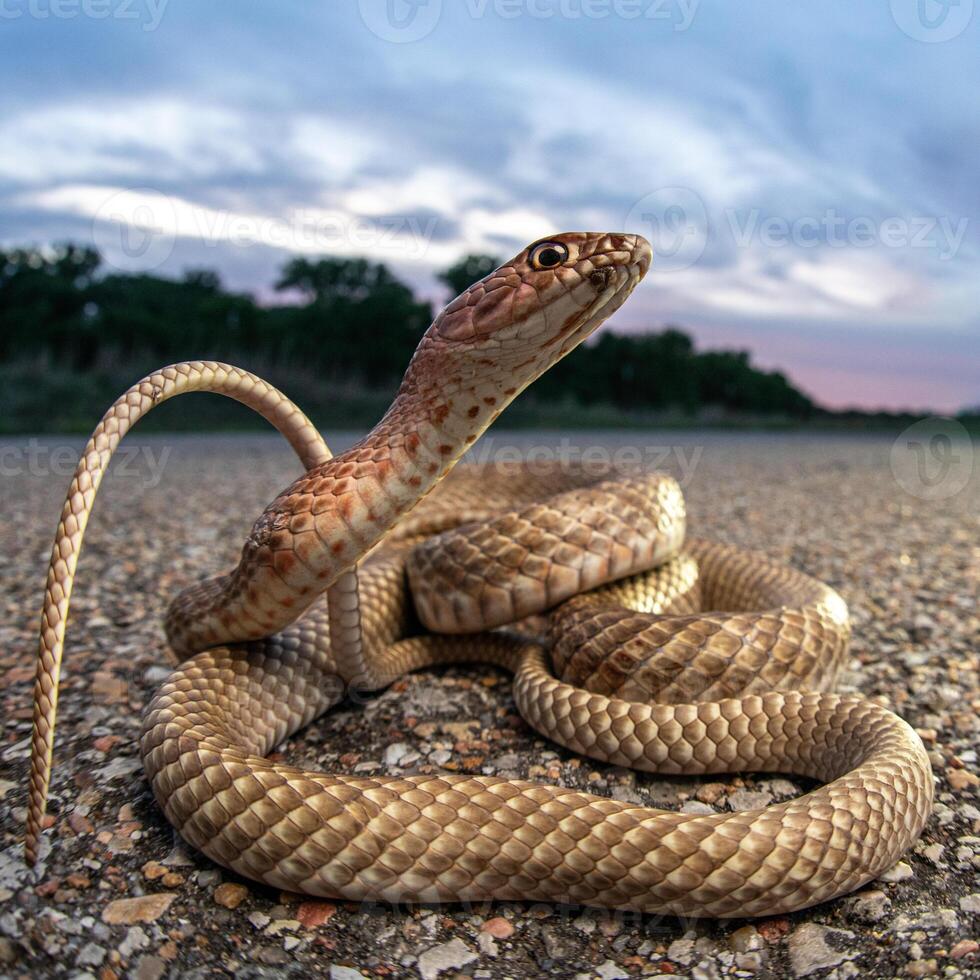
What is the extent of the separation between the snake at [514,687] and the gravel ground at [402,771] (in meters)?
0.07

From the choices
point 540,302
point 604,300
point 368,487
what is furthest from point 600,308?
point 368,487

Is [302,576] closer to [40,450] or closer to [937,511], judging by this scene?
[937,511]

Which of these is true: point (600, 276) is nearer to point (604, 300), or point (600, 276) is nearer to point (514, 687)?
point (604, 300)

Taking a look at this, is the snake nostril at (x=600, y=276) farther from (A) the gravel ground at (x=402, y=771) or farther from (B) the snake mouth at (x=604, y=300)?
(A) the gravel ground at (x=402, y=771)

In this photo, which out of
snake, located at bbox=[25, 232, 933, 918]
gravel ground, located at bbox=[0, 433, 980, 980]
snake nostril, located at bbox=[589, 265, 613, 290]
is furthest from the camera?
snake nostril, located at bbox=[589, 265, 613, 290]

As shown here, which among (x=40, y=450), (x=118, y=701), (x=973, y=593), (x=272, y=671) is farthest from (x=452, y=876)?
(x=40, y=450)

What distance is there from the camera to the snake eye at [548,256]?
2488 millimetres

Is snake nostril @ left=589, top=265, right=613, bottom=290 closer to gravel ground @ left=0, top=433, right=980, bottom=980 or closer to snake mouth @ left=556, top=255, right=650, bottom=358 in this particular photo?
snake mouth @ left=556, top=255, right=650, bottom=358

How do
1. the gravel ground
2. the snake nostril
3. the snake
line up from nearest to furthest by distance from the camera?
the gravel ground → the snake → the snake nostril

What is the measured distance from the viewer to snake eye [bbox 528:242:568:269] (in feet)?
8.16

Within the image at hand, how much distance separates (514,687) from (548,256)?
1666 mm

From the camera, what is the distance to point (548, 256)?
2502 mm

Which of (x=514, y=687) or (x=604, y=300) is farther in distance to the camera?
(x=514, y=687)

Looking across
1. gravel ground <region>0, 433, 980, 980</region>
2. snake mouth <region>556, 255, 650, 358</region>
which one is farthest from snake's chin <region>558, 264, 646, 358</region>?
gravel ground <region>0, 433, 980, 980</region>
